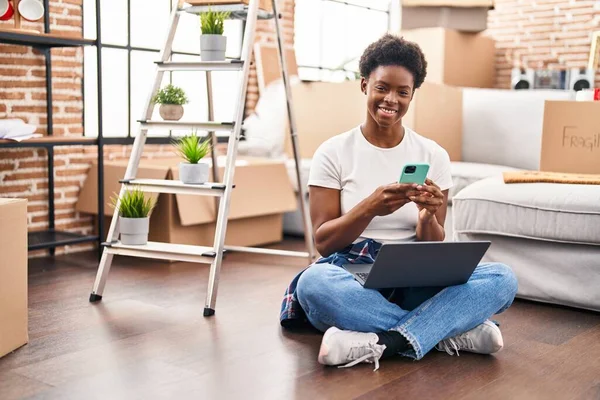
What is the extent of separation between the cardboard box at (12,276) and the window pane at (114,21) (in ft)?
6.52

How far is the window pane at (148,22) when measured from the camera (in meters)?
4.03

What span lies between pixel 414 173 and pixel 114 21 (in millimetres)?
2484

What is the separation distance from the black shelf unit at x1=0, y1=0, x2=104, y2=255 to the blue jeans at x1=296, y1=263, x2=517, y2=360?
59.2 inches

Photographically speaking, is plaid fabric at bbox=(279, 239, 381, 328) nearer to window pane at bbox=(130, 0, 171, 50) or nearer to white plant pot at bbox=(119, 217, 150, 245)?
white plant pot at bbox=(119, 217, 150, 245)

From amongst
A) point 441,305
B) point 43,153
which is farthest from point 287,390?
point 43,153

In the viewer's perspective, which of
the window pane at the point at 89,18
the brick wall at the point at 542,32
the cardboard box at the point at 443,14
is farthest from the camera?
the brick wall at the point at 542,32

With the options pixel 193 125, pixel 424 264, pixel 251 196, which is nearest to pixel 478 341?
pixel 424 264

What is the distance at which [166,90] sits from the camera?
3045mm

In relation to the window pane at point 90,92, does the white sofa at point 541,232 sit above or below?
below

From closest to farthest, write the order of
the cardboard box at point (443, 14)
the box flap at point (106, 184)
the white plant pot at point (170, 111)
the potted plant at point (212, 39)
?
the potted plant at point (212, 39)
the white plant pot at point (170, 111)
the box flap at point (106, 184)
the cardboard box at point (443, 14)

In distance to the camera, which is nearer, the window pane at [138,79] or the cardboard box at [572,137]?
the cardboard box at [572,137]

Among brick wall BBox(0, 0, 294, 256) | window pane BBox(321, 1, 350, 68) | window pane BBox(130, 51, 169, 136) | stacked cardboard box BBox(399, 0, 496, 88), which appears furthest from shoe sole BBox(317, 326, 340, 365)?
window pane BBox(321, 1, 350, 68)

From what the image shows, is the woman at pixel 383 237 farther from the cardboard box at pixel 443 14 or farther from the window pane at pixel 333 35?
the window pane at pixel 333 35

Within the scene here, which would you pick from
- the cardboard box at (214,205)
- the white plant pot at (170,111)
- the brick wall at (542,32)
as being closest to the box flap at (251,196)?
the cardboard box at (214,205)
